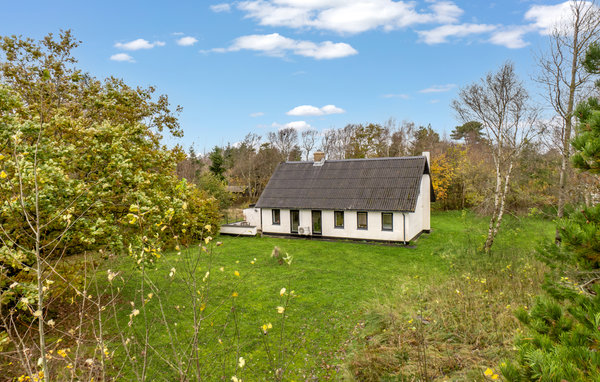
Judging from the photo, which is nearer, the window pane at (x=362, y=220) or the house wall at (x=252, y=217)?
the window pane at (x=362, y=220)

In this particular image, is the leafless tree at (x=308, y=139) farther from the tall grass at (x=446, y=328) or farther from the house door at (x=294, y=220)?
the tall grass at (x=446, y=328)

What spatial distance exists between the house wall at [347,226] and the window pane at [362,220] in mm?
249

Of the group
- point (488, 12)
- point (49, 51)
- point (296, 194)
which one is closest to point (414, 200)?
point (296, 194)

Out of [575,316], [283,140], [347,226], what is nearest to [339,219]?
[347,226]

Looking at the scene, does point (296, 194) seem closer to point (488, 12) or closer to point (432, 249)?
point (432, 249)

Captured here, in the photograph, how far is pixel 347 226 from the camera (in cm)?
1991

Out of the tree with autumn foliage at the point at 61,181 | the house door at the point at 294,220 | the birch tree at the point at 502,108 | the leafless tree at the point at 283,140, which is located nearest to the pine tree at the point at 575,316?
the tree with autumn foliage at the point at 61,181

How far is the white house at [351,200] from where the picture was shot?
62.1ft

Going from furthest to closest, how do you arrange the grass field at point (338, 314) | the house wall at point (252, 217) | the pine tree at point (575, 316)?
the house wall at point (252, 217) → the grass field at point (338, 314) → the pine tree at point (575, 316)

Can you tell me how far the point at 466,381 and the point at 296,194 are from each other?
56.2 ft

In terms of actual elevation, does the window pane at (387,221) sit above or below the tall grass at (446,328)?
above

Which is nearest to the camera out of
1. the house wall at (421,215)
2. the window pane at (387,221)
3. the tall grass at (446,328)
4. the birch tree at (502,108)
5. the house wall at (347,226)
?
the tall grass at (446,328)

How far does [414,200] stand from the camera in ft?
60.5

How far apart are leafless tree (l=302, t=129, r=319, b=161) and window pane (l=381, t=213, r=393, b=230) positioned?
35086 millimetres
